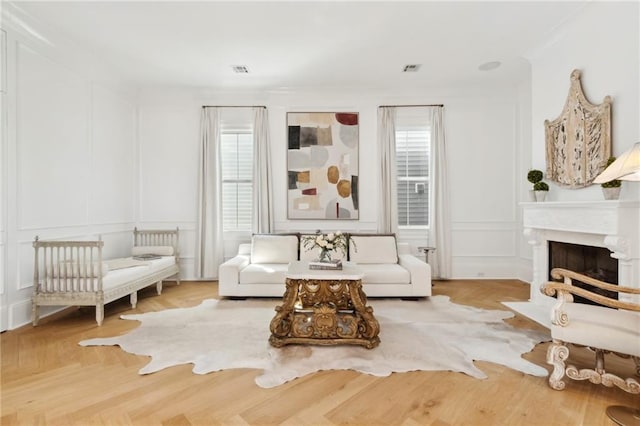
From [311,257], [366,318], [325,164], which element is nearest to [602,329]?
[366,318]

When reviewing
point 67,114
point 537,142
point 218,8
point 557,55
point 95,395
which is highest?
point 218,8

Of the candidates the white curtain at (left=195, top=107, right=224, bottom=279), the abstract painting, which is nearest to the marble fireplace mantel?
the abstract painting

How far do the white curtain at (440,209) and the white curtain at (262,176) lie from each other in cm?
276

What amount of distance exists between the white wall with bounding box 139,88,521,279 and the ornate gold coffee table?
2.58 meters

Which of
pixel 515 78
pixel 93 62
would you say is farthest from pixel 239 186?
pixel 515 78

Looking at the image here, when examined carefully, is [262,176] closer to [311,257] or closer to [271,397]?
[311,257]

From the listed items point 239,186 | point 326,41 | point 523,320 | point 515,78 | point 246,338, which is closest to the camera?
point 246,338

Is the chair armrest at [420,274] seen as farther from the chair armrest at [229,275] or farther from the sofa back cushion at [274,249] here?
the chair armrest at [229,275]

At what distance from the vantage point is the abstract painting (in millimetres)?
5523

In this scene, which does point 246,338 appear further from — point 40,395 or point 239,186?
point 239,186

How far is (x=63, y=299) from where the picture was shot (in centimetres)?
343

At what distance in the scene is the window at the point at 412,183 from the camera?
18.4ft

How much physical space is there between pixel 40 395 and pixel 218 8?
3.55m

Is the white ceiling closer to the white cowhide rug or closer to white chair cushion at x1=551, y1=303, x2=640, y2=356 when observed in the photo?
white chair cushion at x1=551, y1=303, x2=640, y2=356
